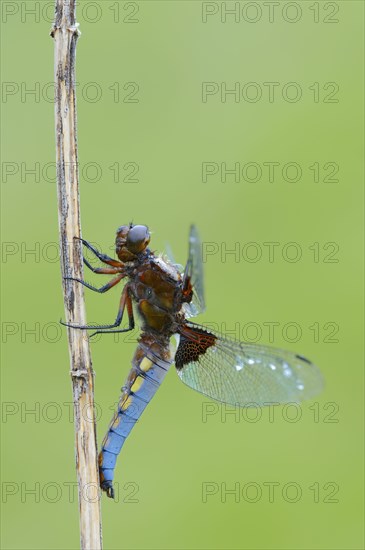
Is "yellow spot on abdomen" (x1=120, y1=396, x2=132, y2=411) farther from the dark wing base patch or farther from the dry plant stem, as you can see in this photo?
the dry plant stem

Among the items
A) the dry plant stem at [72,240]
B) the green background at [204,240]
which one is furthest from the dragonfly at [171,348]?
the green background at [204,240]

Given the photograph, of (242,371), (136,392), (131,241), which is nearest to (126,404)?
(136,392)

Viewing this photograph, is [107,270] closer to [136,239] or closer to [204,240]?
[136,239]

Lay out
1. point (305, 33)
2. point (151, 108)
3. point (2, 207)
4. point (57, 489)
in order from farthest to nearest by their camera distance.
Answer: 1. point (305, 33)
2. point (151, 108)
3. point (2, 207)
4. point (57, 489)

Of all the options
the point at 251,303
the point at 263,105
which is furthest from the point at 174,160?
the point at 251,303

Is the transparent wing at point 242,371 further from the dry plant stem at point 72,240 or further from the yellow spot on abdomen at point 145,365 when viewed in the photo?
the dry plant stem at point 72,240

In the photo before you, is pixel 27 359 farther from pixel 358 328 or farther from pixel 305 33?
pixel 305 33
